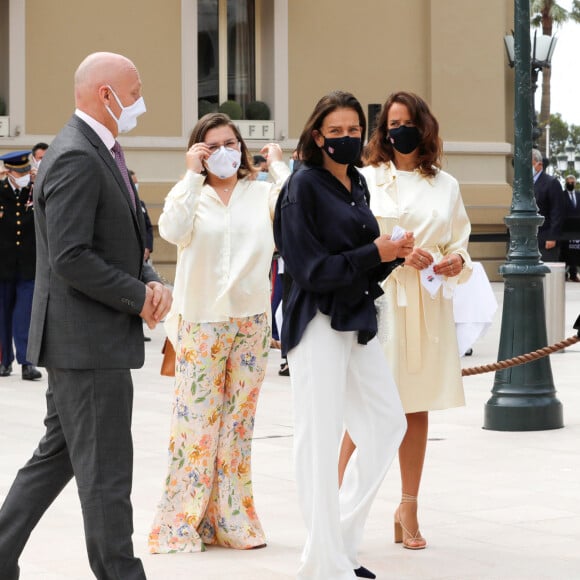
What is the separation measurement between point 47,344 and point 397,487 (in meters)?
3.43

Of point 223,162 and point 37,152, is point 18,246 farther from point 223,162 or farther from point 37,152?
point 223,162

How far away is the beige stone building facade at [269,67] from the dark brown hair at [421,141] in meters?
17.6

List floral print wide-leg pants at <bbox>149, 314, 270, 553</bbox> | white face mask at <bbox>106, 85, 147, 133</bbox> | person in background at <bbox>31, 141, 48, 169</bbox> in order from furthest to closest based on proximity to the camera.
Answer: person in background at <bbox>31, 141, 48, 169</bbox>
floral print wide-leg pants at <bbox>149, 314, 270, 553</bbox>
white face mask at <bbox>106, 85, 147, 133</bbox>

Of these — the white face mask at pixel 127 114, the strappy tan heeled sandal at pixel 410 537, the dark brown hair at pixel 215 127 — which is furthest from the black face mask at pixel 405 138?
the white face mask at pixel 127 114

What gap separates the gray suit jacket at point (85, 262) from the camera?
440 centimetres

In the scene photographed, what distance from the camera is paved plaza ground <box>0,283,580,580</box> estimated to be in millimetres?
5797

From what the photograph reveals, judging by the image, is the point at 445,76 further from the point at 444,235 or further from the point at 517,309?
the point at 444,235

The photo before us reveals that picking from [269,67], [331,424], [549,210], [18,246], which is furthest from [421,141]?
[269,67]

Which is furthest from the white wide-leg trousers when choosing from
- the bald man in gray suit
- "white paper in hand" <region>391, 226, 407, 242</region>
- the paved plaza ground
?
the bald man in gray suit

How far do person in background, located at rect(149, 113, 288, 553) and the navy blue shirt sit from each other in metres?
0.89

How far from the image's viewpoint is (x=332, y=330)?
5254 millimetres

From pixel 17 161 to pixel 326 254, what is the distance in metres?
8.12

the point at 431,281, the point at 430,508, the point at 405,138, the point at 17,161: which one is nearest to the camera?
the point at 431,281

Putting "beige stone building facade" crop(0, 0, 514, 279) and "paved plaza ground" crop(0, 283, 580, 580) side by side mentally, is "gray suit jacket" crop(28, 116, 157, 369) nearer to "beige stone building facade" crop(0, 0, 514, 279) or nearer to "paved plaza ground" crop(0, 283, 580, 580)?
"paved plaza ground" crop(0, 283, 580, 580)
